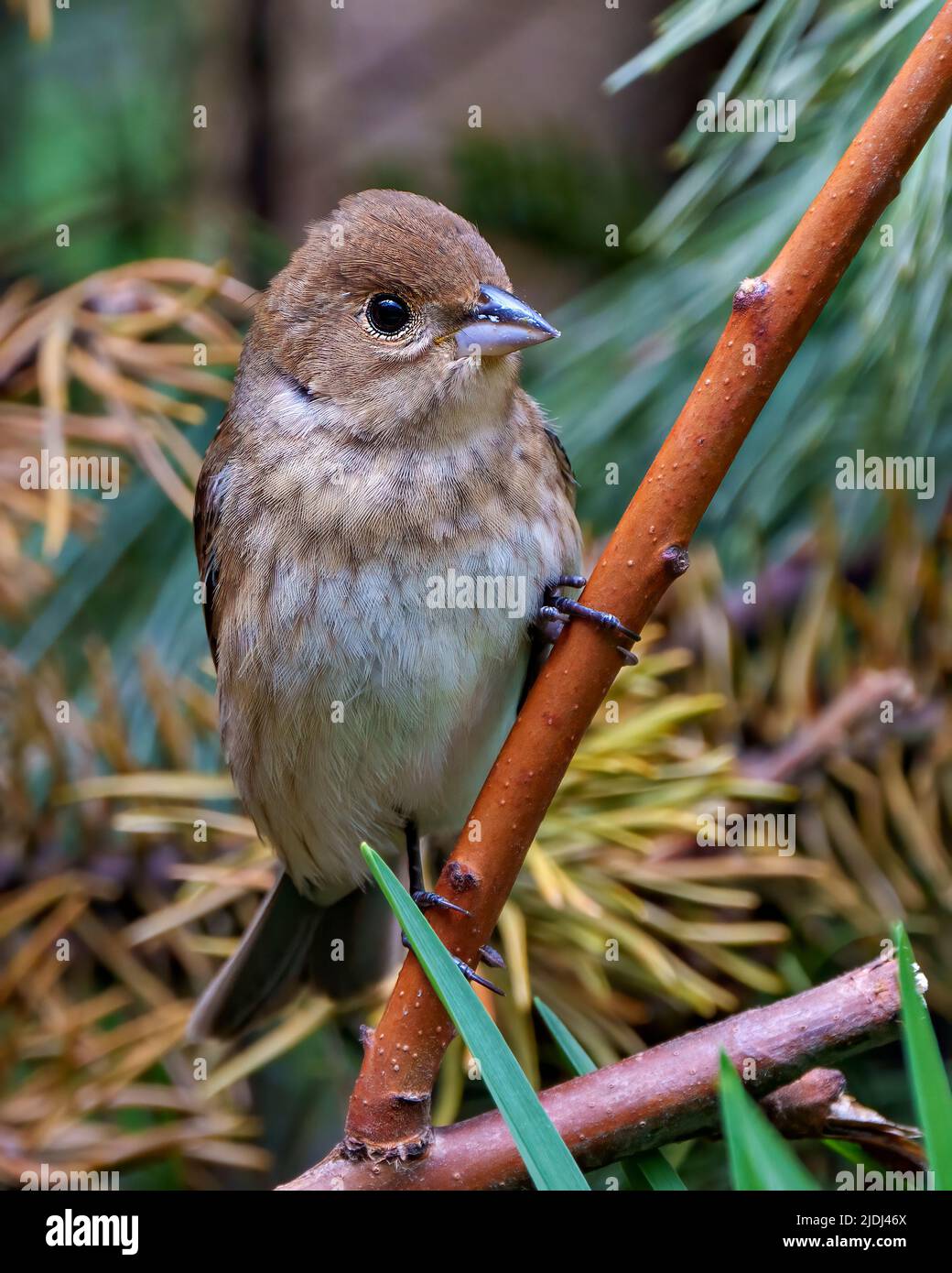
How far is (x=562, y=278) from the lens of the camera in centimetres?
330

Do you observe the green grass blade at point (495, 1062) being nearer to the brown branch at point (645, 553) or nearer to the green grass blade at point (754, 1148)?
the green grass blade at point (754, 1148)

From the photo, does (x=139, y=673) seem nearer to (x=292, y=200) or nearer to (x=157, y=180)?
(x=157, y=180)

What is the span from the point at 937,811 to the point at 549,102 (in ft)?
8.94

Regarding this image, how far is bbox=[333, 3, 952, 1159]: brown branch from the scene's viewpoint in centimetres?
110

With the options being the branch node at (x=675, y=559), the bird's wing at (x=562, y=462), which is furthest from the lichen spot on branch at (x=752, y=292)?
the bird's wing at (x=562, y=462)

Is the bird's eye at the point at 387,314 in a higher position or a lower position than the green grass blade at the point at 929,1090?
higher

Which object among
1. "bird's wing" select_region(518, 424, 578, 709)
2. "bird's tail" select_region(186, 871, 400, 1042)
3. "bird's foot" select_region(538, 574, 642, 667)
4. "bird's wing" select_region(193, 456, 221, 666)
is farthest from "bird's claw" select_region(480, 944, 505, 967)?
"bird's wing" select_region(193, 456, 221, 666)

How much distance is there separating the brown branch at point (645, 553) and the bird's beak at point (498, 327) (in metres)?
0.55

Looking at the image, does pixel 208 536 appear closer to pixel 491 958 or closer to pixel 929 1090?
pixel 491 958

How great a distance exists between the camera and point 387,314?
1.86m

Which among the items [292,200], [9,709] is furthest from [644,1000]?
[292,200]

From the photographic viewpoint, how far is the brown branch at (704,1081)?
1.14 meters

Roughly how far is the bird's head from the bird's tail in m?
0.79
